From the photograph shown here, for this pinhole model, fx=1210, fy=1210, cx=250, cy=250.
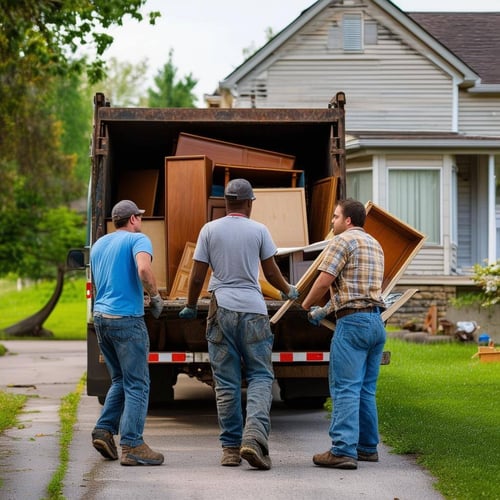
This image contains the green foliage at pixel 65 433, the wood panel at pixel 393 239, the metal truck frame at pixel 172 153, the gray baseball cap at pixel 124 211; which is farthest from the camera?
the metal truck frame at pixel 172 153

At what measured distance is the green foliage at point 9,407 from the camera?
1135 cm

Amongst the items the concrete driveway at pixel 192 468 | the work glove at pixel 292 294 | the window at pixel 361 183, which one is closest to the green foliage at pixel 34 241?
the window at pixel 361 183

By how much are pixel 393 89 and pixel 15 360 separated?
1155 centimetres

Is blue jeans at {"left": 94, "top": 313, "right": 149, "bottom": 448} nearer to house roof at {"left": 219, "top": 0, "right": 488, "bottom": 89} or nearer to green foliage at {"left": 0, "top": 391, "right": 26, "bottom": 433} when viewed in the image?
green foliage at {"left": 0, "top": 391, "right": 26, "bottom": 433}

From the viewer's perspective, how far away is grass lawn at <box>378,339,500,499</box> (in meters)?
8.09

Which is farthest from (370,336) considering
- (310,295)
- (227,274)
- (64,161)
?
(64,161)

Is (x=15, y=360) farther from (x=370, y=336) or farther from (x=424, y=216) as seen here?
(x=370, y=336)

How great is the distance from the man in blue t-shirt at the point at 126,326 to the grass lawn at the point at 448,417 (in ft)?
6.83

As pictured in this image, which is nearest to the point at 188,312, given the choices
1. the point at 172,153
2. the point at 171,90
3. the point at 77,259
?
the point at 172,153

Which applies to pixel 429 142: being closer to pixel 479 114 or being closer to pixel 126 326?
pixel 479 114

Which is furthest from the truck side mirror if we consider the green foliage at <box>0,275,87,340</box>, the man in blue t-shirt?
the green foliage at <box>0,275,87,340</box>

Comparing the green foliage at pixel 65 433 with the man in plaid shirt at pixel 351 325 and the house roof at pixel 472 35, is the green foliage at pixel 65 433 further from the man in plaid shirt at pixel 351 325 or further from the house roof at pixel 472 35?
the house roof at pixel 472 35

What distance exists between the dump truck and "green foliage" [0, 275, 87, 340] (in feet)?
63.7

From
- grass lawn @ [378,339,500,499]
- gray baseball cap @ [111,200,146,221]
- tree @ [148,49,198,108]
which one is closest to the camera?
grass lawn @ [378,339,500,499]
